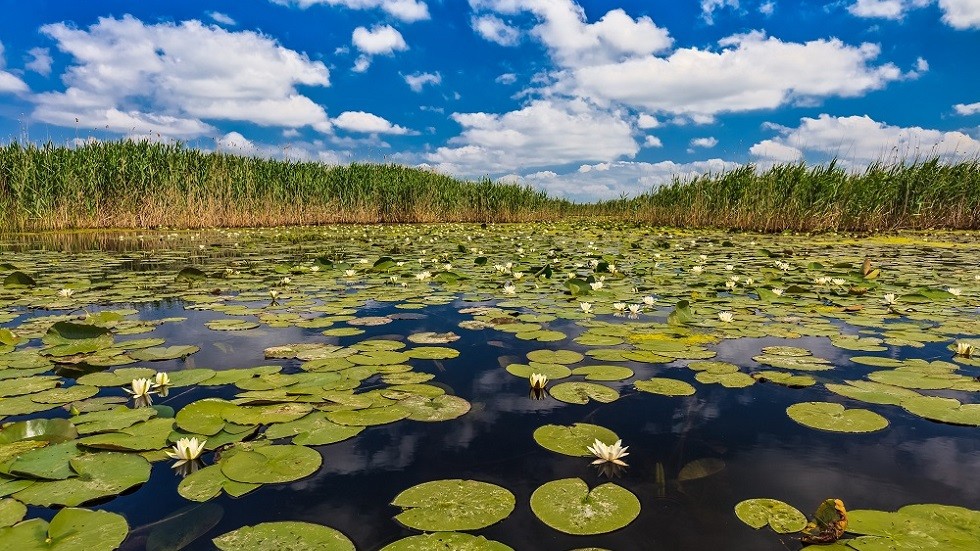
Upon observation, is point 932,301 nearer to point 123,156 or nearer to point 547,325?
point 547,325

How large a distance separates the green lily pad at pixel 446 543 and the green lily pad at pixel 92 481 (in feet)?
3.23

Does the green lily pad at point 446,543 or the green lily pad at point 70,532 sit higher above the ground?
the green lily pad at point 446,543

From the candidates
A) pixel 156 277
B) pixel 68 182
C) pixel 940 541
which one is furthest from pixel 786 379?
pixel 68 182

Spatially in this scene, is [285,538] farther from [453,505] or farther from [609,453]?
[609,453]

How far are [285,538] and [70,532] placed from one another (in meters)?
0.61

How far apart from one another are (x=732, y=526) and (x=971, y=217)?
21260 millimetres

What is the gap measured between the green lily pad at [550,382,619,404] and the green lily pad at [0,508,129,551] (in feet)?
5.71

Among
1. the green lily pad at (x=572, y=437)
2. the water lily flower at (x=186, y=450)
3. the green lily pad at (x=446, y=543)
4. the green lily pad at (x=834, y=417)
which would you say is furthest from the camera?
the green lily pad at (x=834, y=417)

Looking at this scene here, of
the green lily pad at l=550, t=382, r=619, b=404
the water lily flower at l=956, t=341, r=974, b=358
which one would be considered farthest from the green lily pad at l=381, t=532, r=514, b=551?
the water lily flower at l=956, t=341, r=974, b=358

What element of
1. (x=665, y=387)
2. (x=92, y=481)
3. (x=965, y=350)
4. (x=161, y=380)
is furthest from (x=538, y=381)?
(x=965, y=350)

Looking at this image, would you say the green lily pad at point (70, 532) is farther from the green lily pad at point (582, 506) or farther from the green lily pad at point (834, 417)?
the green lily pad at point (834, 417)

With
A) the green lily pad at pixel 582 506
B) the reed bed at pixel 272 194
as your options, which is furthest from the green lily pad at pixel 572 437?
the reed bed at pixel 272 194

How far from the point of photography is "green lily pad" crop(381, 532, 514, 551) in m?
1.30

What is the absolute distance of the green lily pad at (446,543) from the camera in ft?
4.26
